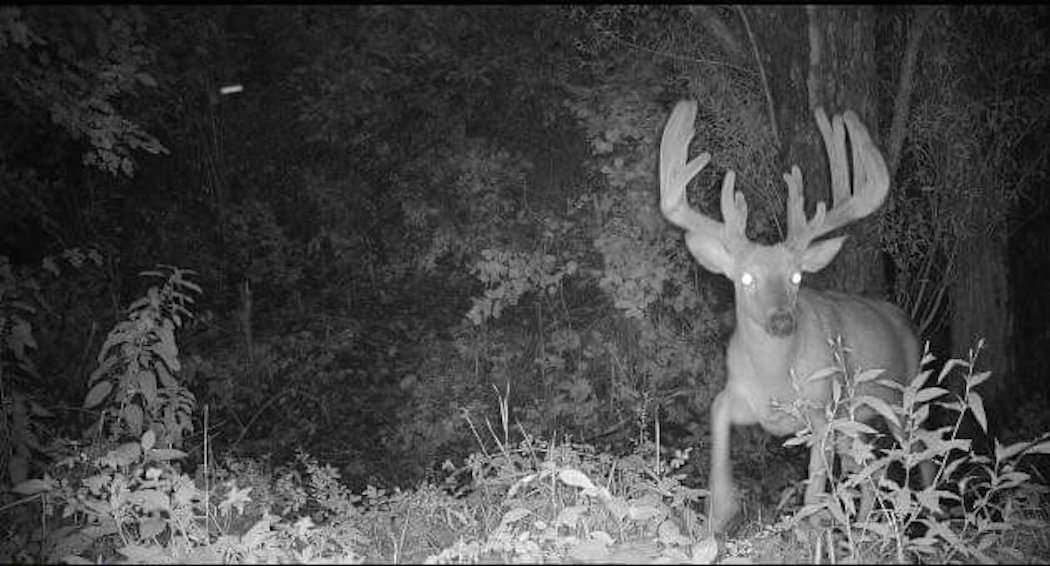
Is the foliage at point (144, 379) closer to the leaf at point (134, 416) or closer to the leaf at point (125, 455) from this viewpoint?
the leaf at point (134, 416)

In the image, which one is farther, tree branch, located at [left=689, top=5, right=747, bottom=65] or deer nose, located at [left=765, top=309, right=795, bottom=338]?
tree branch, located at [left=689, top=5, right=747, bottom=65]

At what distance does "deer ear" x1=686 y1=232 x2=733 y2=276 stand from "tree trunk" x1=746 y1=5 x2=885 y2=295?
1.29 meters

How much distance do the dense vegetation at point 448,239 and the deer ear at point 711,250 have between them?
1151 millimetres

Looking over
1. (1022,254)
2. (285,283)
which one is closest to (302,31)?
(285,283)

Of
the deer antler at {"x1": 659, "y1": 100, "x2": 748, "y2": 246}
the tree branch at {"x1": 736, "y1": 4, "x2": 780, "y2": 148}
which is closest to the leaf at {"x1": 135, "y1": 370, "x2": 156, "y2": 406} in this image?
the deer antler at {"x1": 659, "y1": 100, "x2": 748, "y2": 246}

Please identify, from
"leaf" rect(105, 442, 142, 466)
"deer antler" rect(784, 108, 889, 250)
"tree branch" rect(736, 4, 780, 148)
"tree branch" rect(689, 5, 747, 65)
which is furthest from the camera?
"tree branch" rect(689, 5, 747, 65)

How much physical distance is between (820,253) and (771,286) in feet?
1.40

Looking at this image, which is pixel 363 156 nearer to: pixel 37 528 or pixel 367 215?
pixel 367 215

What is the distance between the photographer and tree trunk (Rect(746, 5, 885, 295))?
19.7ft

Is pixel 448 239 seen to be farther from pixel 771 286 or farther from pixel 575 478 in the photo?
pixel 575 478

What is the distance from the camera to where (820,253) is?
4980 mm

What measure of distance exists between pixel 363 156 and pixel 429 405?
11.1 ft

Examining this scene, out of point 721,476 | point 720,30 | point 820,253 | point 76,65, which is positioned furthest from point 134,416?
point 720,30

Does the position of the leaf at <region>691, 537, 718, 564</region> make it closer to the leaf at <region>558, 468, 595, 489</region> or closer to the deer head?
the leaf at <region>558, 468, 595, 489</region>
